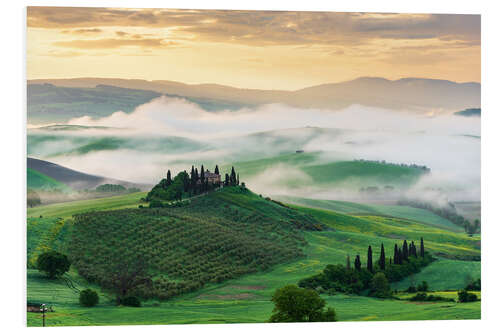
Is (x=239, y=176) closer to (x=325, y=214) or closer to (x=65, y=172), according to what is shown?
(x=325, y=214)

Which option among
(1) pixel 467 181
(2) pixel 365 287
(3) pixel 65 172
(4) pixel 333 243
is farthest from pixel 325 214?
(3) pixel 65 172

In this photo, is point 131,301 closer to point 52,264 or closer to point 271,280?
point 52,264

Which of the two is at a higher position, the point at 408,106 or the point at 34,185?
the point at 408,106

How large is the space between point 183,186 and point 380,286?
777cm

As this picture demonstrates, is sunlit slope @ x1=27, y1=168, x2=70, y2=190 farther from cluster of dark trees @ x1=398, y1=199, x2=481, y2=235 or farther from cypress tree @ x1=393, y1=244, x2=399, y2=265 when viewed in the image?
cluster of dark trees @ x1=398, y1=199, x2=481, y2=235

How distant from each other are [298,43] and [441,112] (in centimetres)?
596

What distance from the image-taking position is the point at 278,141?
95.2 ft

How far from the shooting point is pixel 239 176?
28.6m

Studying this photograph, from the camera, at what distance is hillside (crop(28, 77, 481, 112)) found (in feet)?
92.1

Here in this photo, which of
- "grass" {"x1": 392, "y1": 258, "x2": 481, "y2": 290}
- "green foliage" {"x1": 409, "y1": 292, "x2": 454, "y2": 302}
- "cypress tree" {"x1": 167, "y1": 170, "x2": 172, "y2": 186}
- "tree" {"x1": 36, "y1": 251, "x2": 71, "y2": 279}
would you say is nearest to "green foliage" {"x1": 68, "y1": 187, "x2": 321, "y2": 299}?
"tree" {"x1": 36, "y1": 251, "x2": 71, "y2": 279}

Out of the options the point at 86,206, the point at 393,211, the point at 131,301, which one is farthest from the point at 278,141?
the point at 131,301

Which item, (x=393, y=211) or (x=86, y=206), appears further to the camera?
(x=393, y=211)

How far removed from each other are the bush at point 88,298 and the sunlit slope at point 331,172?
303 inches

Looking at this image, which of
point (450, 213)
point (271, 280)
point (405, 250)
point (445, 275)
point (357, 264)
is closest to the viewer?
point (271, 280)
